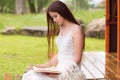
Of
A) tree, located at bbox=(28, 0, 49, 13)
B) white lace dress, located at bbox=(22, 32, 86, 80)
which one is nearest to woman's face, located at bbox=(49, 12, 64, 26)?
white lace dress, located at bbox=(22, 32, 86, 80)

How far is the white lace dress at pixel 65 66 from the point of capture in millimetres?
2924

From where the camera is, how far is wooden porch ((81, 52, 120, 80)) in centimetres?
485

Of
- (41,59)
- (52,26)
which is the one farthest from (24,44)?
(52,26)

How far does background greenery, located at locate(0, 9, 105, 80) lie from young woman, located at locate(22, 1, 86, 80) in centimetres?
410

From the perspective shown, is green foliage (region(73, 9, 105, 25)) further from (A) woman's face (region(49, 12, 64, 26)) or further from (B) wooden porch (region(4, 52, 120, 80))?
(A) woman's face (region(49, 12, 64, 26))

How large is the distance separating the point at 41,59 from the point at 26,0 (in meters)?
5.16

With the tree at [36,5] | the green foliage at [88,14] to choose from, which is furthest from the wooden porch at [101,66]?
the tree at [36,5]

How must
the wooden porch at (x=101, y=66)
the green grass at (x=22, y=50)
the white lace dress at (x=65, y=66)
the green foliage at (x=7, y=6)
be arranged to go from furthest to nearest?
the green foliage at (x=7, y=6)
the green grass at (x=22, y=50)
the wooden porch at (x=101, y=66)
the white lace dress at (x=65, y=66)

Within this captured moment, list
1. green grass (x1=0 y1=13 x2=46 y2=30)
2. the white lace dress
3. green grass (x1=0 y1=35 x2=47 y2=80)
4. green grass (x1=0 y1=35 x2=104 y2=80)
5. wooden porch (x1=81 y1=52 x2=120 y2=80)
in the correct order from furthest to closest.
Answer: green grass (x1=0 y1=13 x2=46 y2=30)
green grass (x1=0 y1=35 x2=104 y2=80)
green grass (x1=0 y1=35 x2=47 y2=80)
wooden porch (x1=81 y1=52 x2=120 y2=80)
the white lace dress

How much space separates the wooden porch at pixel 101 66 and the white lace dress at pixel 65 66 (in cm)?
165

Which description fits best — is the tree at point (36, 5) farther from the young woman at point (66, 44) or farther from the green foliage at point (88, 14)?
the young woman at point (66, 44)

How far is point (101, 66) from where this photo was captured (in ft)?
18.4

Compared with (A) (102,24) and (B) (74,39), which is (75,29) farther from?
(A) (102,24)

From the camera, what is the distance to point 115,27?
23.5ft
